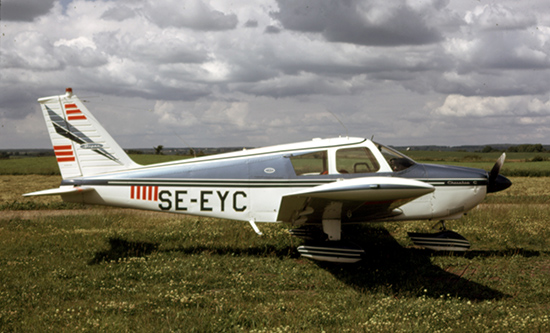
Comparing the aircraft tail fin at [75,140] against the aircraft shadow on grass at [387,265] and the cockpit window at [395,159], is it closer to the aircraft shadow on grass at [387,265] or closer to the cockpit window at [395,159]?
the aircraft shadow on grass at [387,265]

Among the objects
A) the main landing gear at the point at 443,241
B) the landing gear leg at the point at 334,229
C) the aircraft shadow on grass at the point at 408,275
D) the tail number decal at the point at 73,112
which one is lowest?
the aircraft shadow on grass at the point at 408,275

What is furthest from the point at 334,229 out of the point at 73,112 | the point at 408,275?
the point at 73,112

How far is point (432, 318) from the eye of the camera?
5141 mm

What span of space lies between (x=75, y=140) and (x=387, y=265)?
648 cm

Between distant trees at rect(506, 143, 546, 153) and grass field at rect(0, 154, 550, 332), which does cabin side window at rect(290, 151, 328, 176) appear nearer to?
grass field at rect(0, 154, 550, 332)

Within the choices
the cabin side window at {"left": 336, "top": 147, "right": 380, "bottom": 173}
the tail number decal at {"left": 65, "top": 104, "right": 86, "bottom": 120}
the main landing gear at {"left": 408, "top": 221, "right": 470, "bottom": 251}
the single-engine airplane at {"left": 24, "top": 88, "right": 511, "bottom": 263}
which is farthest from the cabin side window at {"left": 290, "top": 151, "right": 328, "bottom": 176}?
the tail number decal at {"left": 65, "top": 104, "right": 86, "bottom": 120}

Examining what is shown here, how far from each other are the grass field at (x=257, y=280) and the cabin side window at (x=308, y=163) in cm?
172

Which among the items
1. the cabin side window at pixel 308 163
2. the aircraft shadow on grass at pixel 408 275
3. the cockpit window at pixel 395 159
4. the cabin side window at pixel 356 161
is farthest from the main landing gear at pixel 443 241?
the cabin side window at pixel 308 163

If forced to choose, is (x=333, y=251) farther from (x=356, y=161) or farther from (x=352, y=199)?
(x=356, y=161)

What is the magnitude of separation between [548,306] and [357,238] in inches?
165

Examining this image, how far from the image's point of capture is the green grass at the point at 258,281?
503 centimetres

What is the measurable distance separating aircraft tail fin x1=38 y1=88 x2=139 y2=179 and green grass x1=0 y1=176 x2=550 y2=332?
64.8 inches

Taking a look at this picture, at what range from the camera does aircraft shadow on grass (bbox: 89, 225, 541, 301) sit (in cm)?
638

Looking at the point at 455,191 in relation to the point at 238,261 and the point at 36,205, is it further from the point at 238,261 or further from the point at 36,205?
the point at 36,205
